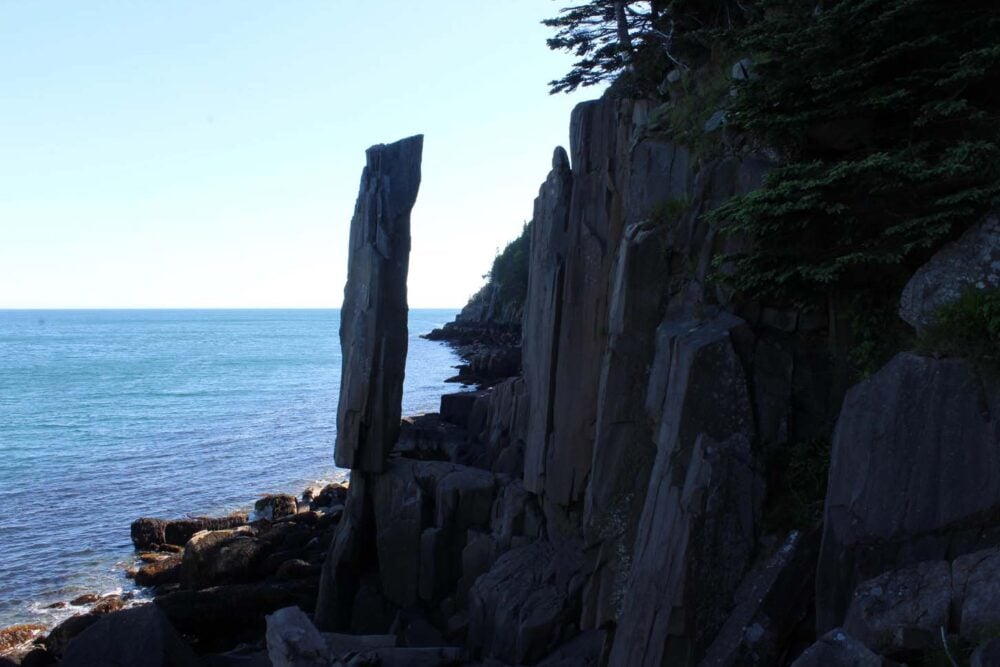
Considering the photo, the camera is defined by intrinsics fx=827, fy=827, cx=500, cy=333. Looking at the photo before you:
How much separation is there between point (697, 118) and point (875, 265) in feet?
14.6

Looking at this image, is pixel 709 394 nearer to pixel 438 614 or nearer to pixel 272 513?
pixel 438 614

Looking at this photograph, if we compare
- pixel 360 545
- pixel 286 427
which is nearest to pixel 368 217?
pixel 360 545

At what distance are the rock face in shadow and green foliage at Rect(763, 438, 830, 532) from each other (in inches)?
447

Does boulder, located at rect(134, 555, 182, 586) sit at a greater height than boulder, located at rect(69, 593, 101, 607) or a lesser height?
greater

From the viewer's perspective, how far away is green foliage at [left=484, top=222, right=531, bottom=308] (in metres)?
90.4

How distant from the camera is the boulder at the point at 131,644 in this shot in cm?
1326

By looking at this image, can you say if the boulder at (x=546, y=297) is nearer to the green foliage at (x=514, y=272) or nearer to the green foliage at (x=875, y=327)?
the green foliage at (x=875, y=327)

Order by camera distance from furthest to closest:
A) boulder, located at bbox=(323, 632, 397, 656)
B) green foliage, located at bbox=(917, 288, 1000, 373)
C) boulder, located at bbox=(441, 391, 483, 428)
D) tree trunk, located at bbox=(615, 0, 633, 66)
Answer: boulder, located at bbox=(441, 391, 483, 428)
tree trunk, located at bbox=(615, 0, 633, 66)
boulder, located at bbox=(323, 632, 397, 656)
green foliage, located at bbox=(917, 288, 1000, 373)

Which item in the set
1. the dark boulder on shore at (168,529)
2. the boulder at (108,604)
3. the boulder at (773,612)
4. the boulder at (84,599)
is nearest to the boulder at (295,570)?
the boulder at (108,604)

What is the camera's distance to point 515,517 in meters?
16.1

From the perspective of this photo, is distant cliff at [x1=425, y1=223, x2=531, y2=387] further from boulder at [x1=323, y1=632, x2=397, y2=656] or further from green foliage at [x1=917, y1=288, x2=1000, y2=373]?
green foliage at [x1=917, y1=288, x2=1000, y2=373]

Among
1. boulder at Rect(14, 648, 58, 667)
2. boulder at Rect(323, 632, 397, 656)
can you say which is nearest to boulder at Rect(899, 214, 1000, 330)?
boulder at Rect(323, 632, 397, 656)

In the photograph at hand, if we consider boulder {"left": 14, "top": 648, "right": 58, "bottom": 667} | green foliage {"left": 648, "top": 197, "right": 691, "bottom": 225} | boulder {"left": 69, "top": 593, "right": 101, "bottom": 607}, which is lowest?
boulder {"left": 69, "top": 593, "right": 101, "bottom": 607}

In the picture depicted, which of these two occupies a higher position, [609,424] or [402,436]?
[609,424]
